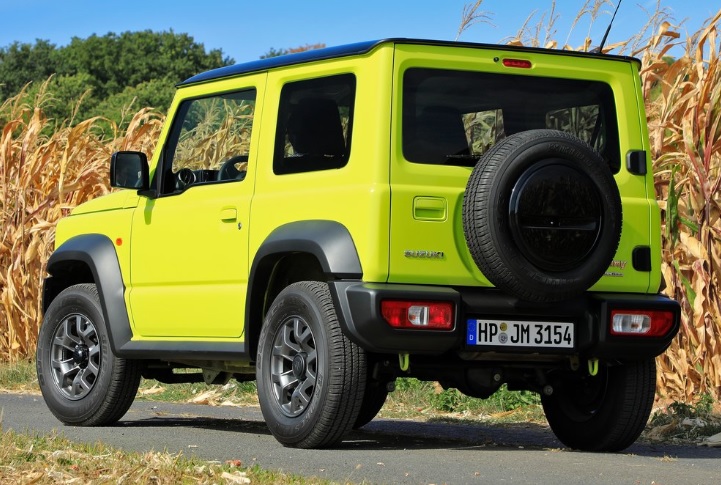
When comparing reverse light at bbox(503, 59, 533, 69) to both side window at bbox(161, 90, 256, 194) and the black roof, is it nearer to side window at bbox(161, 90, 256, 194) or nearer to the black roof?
the black roof

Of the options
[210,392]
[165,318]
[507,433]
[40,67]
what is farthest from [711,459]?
[40,67]

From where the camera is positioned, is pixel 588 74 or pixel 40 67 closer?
pixel 588 74

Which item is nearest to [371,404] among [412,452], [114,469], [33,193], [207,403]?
[412,452]

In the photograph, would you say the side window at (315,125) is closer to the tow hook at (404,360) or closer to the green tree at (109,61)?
the tow hook at (404,360)

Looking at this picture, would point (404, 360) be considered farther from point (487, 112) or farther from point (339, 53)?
point (339, 53)

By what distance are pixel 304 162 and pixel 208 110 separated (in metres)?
2.19

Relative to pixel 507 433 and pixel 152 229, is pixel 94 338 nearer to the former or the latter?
pixel 152 229

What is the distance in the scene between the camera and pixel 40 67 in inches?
2680

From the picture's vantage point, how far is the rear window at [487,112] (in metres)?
7.75

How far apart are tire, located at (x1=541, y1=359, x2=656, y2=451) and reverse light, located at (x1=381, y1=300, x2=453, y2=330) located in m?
1.39

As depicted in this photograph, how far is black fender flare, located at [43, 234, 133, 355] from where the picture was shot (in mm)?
9438

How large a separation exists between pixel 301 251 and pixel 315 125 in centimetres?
75

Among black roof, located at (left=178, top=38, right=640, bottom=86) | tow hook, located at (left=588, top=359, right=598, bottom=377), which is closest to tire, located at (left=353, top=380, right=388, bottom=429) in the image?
tow hook, located at (left=588, top=359, right=598, bottom=377)

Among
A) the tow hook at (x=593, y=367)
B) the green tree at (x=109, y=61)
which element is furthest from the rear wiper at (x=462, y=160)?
the green tree at (x=109, y=61)
